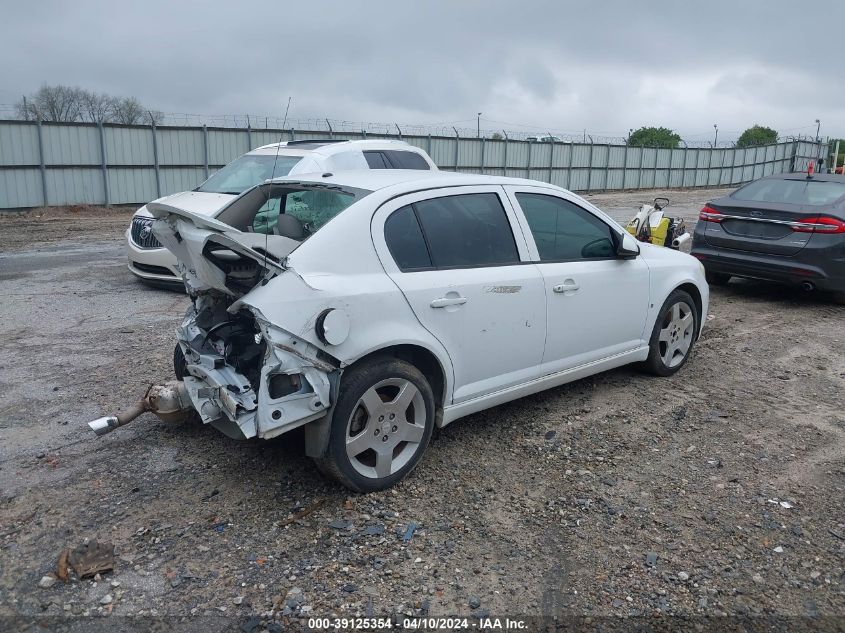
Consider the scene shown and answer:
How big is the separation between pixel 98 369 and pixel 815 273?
773cm

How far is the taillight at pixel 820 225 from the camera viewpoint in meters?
8.27

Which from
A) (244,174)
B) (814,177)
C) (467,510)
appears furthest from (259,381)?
(814,177)

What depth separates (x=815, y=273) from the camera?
833 centimetres

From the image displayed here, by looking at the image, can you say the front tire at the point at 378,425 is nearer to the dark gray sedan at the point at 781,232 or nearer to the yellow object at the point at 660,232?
the yellow object at the point at 660,232

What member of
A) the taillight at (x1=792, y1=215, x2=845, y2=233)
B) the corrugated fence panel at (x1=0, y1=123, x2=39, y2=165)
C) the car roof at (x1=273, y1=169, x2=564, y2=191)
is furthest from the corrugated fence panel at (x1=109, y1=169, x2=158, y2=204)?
the car roof at (x1=273, y1=169, x2=564, y2=191)

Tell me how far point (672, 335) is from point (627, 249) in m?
1.15

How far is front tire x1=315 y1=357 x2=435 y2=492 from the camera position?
370 centimetres

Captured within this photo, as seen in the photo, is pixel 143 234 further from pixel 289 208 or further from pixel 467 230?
pixel 467 230

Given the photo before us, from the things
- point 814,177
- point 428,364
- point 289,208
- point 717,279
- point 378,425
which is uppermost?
point 814,177

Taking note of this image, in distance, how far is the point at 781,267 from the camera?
28.0ft

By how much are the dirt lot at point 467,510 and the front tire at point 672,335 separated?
0.64ft

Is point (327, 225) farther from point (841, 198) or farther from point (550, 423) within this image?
point (841, 198)

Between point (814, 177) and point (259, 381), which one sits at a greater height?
point (814, 177)

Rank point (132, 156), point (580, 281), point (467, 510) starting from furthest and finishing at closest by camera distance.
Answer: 1. point (132, 156)
2. point (580, 281)
3. point (467, 510)
